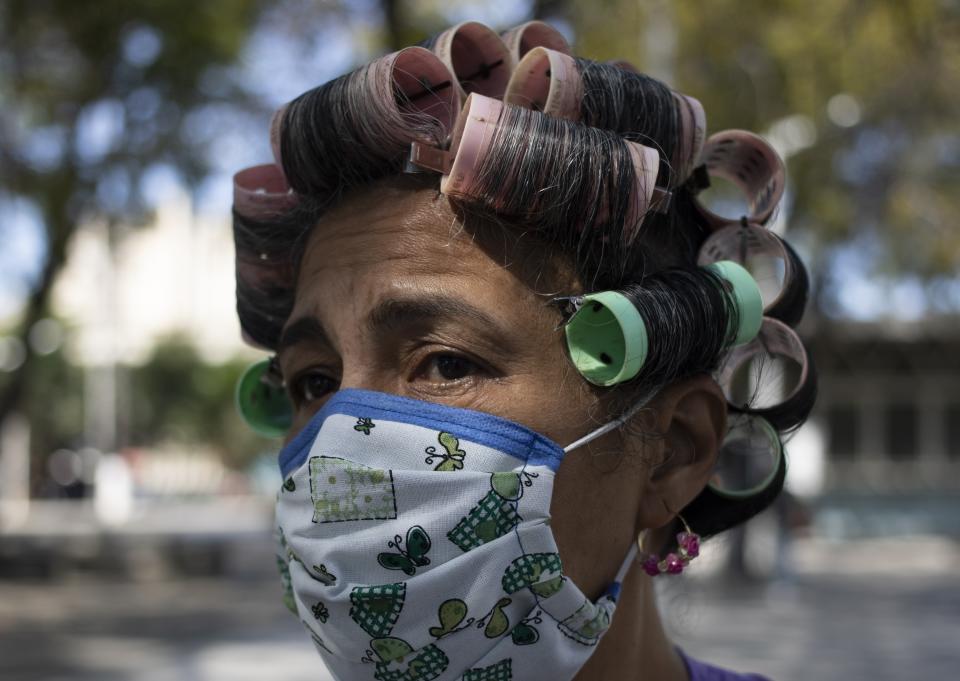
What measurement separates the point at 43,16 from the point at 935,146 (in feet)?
37.5

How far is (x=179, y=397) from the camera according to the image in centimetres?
4797

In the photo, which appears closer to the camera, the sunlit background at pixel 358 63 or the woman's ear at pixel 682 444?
the woman's ear at pixel 682 444

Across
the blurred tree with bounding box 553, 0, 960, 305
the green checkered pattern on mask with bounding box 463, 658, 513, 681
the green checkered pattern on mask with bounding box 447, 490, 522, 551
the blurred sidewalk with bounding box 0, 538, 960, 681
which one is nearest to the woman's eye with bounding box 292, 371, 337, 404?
the green checkered pattern on mask with bounding box 447, 490, 522, 551

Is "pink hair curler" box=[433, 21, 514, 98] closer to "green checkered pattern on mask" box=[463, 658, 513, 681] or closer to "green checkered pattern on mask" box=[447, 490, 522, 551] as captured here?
"green checkered pattern on mask" box=[447, 490, 522, 551]

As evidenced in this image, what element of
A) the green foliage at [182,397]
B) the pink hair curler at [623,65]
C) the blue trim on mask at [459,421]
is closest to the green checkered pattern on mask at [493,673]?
the blue trim on mask at [459,421]

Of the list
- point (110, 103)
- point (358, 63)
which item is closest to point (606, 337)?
point (358, 63)

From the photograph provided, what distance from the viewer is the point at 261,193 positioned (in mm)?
2057

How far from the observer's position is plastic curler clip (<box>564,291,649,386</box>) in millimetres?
1707

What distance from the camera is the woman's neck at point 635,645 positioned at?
1.90 metres

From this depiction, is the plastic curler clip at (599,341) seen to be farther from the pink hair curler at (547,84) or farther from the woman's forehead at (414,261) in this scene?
the pink hair curler at (547,84)

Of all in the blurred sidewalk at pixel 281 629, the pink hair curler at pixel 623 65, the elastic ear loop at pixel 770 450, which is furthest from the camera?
the blurred sidewalk at pixel 281 629

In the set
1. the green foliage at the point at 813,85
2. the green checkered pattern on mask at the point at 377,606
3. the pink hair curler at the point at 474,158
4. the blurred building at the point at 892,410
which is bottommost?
the green checkered pattern on mask at the point at 377,606

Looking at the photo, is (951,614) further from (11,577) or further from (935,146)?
(11,577)

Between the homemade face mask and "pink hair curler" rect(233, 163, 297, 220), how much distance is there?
471 millimetres
